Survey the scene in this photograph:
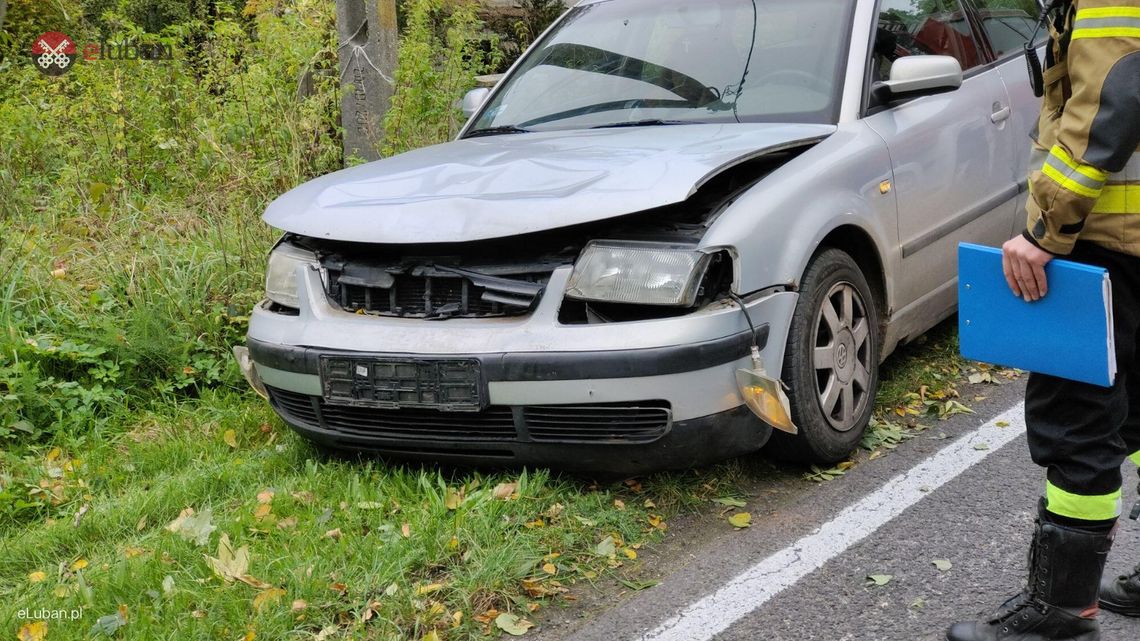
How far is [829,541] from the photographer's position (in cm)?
317

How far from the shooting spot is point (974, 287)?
2.51 m

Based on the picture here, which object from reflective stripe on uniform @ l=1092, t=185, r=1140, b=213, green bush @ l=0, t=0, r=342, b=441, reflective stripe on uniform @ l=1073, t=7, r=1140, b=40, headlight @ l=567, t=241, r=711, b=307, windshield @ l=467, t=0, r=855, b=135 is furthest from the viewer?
green bush @ l=0, t=0, r=342, b=441

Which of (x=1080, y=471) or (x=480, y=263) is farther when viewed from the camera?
(x=480, y=263)

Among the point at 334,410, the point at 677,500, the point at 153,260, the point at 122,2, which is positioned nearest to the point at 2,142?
the point at 122,2

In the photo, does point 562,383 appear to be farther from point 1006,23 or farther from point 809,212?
point 1006,23

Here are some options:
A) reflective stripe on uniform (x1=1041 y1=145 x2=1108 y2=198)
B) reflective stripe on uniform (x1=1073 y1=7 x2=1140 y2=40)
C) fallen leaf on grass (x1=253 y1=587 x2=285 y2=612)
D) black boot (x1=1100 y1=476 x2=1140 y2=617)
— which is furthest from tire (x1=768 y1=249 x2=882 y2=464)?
fallen leaf on grass (x1=253 y1=587 x2=285 y2=612)

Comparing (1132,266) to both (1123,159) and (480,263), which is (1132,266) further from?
(480,263)

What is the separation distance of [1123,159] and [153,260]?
447cm

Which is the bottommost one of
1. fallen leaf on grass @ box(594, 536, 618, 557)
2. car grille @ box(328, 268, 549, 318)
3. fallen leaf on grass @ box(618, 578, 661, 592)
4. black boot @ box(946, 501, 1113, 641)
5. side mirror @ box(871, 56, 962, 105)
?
fallen leaf on grass @ box(618, 578, 661, 592)

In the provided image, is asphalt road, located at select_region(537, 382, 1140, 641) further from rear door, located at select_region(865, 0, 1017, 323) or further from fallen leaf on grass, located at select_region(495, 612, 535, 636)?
rear door, located at select_region(865, 0, 1017, 323)

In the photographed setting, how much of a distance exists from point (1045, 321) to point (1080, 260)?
0.15 m

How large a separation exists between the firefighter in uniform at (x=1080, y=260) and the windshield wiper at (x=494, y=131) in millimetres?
2384

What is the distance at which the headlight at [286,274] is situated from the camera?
3.65m

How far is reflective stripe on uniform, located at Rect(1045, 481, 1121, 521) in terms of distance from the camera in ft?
7.85
